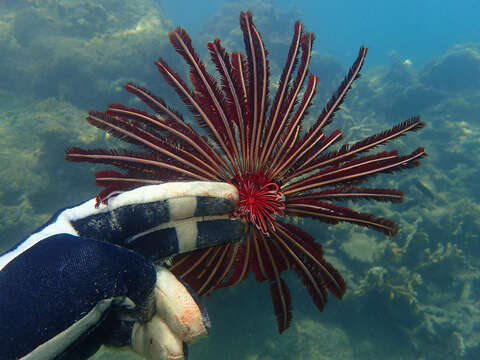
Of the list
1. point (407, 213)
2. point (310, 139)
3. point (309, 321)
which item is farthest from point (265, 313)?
point (407, 213)

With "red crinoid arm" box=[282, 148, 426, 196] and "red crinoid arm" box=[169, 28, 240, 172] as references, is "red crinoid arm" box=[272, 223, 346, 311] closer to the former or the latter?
"red crinoid arm" box=[282, 148, 426, 196]

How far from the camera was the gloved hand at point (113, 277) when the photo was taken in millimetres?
1280

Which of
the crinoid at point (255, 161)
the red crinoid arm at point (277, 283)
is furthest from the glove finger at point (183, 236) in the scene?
the red crinoid arm at point (277, 283)

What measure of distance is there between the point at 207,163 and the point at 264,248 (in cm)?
97

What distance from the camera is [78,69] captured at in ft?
48.5

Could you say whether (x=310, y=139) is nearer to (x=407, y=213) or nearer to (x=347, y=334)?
(x=347, y=334)

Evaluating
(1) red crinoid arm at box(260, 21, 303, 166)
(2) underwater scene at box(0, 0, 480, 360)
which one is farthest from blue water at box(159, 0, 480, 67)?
(1) red crinoid arm at box(260, 21, 303, 166)

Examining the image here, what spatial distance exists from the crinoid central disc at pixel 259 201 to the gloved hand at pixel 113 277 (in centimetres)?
17

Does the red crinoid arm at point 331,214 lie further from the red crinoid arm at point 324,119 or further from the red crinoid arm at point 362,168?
the red crinoid arm at point 324,119

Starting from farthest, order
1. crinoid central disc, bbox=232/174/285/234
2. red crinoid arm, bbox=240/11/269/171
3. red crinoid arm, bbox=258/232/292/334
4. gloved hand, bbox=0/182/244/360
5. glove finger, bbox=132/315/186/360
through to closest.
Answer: red crinoid arm, bbox=240/11/269/171
red crinoid arm, bbox=258/232/292/334
crinoid central disc, bbox=232/174/285/234
glove finger, bbox=132/315/186/360
gloved hand, bbox=0/182/244/360

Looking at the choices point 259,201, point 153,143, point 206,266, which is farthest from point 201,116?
point 206,266

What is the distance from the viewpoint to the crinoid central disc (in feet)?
7.30

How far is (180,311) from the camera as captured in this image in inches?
64.3

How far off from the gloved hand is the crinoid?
483 millimetres
